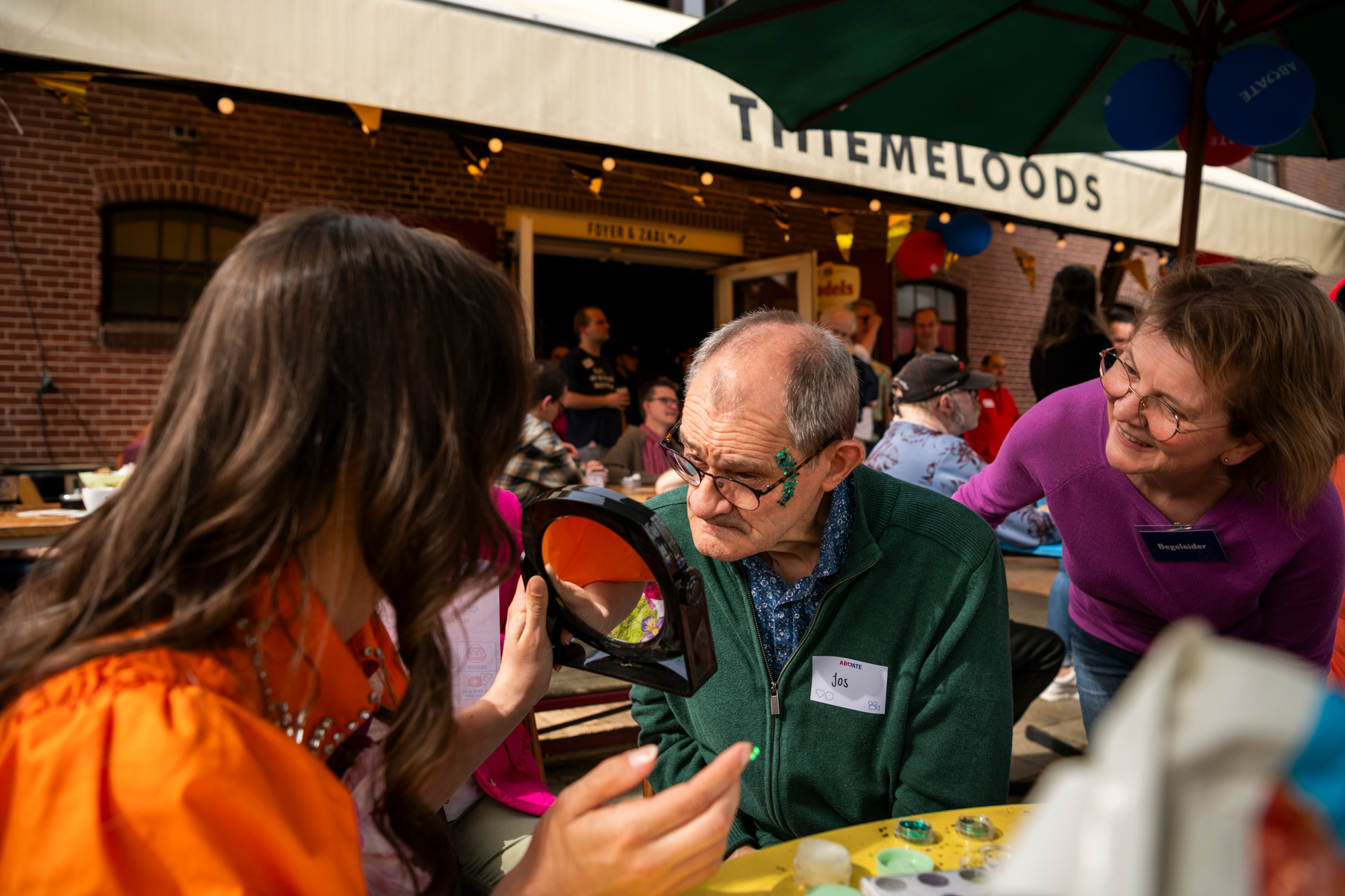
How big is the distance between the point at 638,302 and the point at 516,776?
10.2 m

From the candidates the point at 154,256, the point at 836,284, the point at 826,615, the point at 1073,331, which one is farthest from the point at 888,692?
the point at 836,284

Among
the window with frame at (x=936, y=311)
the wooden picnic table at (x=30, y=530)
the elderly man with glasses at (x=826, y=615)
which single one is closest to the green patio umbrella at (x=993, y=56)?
the elderly man with glasses at (x=826, y=615)

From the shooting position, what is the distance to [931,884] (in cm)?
96

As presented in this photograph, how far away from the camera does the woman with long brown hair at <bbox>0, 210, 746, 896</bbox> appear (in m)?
0.64

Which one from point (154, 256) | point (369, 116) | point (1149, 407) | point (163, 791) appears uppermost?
→ point (369, 116)

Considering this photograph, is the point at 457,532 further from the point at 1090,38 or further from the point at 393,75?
the point at 1090,38

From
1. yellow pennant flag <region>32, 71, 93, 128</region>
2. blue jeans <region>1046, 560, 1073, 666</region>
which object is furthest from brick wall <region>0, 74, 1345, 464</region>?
blue jeans <region>1046, 560, 1073, 666</region>

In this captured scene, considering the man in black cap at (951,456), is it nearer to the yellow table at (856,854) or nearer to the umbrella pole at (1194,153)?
the umbrella pole at (1194,153)

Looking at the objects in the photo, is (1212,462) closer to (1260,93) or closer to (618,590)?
(618,590)

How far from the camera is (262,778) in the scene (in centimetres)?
69

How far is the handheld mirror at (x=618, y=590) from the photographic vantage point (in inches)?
46.0

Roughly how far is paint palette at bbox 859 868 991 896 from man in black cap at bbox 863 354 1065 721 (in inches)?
76.9

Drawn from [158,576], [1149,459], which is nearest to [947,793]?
[1149,459]

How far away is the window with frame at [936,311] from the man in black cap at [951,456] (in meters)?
5.63
